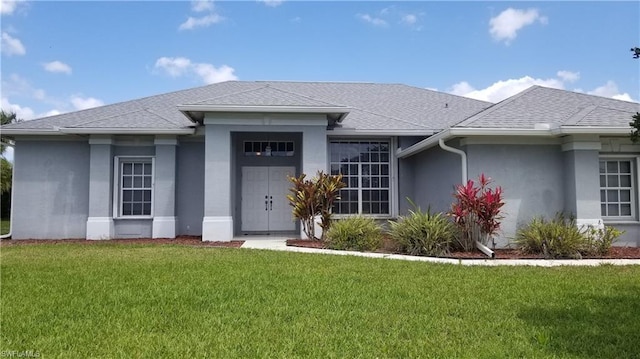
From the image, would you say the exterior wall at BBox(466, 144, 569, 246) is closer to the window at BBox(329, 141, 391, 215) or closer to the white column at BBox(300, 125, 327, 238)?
the white column at BBox(300, 125, 327, 238)

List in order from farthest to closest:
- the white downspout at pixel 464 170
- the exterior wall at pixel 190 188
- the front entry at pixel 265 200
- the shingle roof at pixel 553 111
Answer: the front entry at pixel 265 200
the exterior wall at pixel 190 188
the shingle roof at pixel 553 111
the white downspout at pixel 464 170

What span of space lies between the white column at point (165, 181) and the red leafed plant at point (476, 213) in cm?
840

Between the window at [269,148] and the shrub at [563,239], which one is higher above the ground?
the window at [269,148]

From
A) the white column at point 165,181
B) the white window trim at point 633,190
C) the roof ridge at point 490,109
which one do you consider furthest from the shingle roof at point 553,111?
the white column at point 165,181

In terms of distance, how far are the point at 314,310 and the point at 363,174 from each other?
9.92m

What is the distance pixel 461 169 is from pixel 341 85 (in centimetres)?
995

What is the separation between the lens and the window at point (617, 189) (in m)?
11.5

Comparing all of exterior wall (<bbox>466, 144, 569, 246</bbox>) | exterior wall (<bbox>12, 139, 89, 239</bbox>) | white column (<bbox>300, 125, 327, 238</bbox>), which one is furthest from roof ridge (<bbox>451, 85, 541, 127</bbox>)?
exterior wall (<bbox>12, 139, 89, 239</bbox>)

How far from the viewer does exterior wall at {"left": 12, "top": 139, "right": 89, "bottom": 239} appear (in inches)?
547

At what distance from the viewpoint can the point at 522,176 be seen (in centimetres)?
1120

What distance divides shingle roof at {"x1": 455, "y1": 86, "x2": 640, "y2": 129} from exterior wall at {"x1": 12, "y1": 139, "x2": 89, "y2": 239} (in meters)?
11.7

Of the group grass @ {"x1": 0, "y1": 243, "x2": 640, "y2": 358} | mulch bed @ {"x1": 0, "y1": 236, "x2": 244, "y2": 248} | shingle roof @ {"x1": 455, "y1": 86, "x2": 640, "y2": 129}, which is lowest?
grass @ {"x1": 0, "y1": 243, "x2": 640, "y2": 358}

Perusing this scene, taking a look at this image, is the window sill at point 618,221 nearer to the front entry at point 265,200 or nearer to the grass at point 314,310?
the grass at point 314,310

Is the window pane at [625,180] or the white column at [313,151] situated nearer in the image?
the window pane at [625,180]
